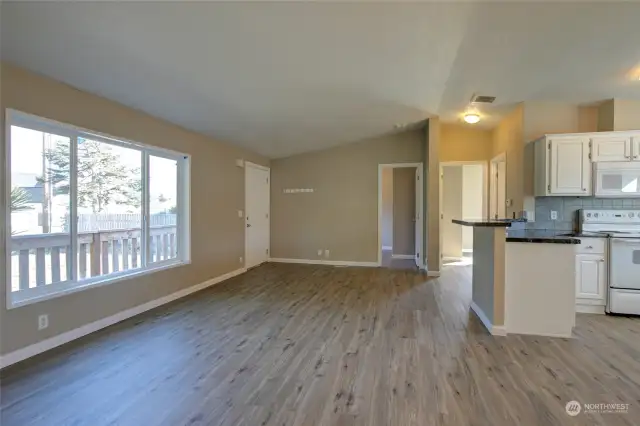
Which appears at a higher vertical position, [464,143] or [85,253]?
[464,143]

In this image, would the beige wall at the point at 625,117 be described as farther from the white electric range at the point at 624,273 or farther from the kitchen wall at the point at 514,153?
the white electric range at the point at 624,273

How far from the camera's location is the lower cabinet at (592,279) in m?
4.27

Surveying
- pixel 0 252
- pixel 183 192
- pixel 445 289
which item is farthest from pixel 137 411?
pixel 445 289

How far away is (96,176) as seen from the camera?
3801 millimetres

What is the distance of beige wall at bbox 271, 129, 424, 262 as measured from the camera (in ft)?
24.7

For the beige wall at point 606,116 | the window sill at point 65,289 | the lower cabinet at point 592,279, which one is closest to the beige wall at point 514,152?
the beige wall at point 606,116

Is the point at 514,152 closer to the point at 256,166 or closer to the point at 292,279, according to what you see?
the point at 292,279

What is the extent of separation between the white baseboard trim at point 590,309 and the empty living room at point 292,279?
23 millimetres

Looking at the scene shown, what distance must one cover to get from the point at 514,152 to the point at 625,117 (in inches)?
53.1

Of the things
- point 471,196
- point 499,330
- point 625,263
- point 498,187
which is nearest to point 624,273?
point 625,263

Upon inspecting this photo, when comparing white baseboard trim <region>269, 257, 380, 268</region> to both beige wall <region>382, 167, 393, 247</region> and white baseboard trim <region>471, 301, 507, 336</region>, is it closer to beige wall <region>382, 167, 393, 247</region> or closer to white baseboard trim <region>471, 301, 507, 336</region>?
beige wall <region>382, 167, 393, 247</region>

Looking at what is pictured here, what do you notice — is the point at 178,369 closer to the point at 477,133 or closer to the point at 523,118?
the point at 523,118

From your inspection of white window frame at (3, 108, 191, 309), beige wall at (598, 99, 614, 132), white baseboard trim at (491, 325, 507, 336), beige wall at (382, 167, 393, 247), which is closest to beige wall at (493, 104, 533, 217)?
beige wall at (598, 99, 614, 132)

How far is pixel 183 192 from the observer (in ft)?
16.8
